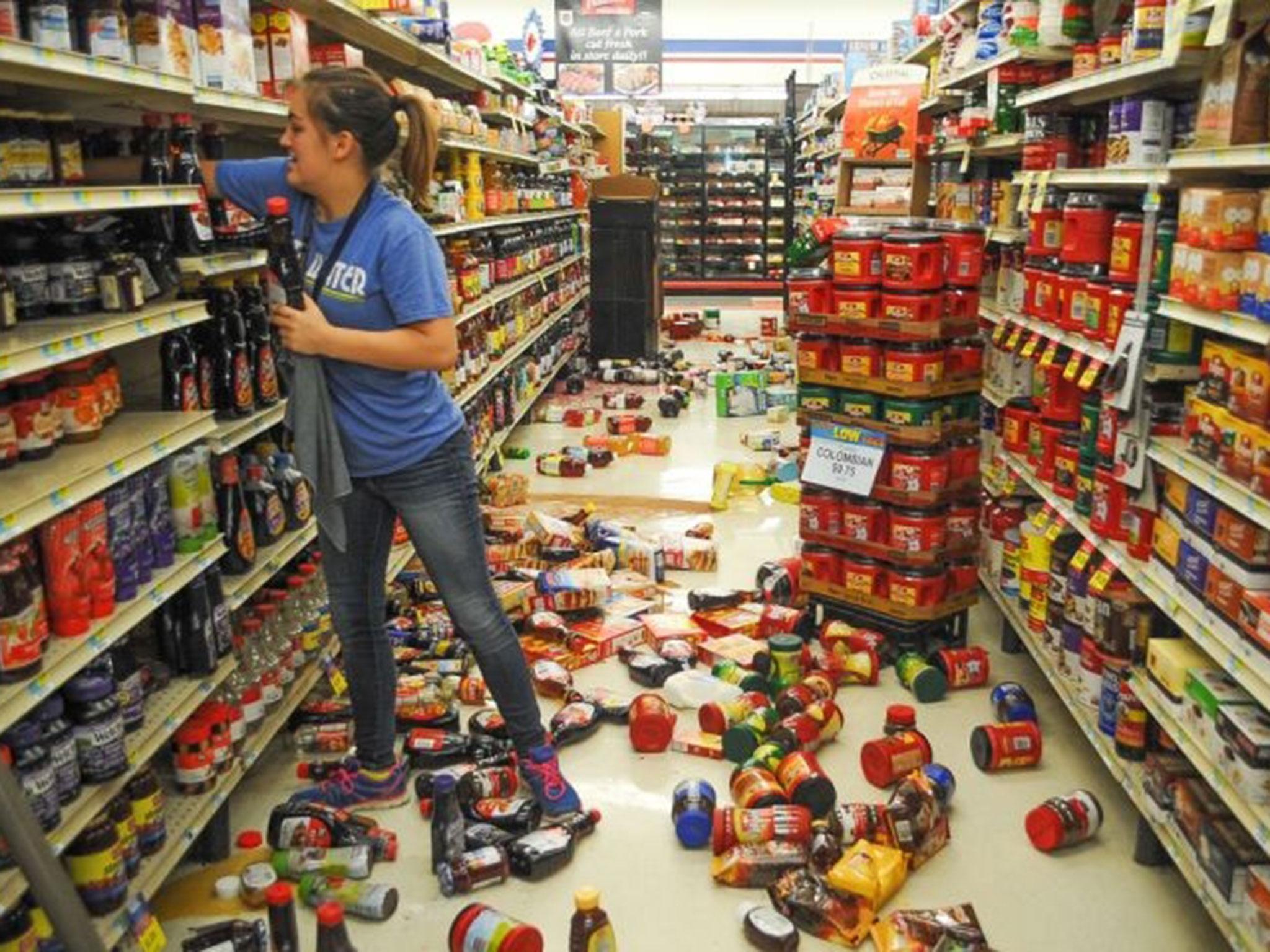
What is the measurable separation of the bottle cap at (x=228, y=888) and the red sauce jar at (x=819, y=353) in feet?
8.95

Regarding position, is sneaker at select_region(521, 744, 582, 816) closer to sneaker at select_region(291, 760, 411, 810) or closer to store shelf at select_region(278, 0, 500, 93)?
sneaker at select_region(291, 760, 411, 810)

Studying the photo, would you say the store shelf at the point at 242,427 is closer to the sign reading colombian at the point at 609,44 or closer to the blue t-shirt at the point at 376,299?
the blue t-shirt at the point at 376,299

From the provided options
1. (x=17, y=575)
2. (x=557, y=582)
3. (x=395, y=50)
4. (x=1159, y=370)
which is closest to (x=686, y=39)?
(x=395, y=50)

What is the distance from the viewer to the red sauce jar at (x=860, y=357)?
4.43 meters

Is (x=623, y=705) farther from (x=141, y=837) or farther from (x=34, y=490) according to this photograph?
(x=34, y=490)

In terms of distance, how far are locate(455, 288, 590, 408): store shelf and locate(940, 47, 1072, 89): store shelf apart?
114 inches

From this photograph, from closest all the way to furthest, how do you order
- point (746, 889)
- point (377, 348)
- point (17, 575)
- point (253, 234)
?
point (17, 575) → point (377, 348) → point (746, 889) → point (253, 234)

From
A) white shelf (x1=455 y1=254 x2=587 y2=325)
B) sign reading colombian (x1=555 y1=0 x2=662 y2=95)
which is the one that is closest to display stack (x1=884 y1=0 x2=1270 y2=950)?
white shelf (x1=455 y1=254 x2=587 y2=325)

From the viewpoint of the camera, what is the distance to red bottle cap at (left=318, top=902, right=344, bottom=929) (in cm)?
227

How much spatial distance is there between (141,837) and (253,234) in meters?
1.66

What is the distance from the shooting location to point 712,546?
5734mm

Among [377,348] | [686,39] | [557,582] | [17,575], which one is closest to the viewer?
[17,575]

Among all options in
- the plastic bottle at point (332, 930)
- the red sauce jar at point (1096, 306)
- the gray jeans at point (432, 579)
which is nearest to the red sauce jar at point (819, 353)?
the red sauce jar at point (1096, 306)

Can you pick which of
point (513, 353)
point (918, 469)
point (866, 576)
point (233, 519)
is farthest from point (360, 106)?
point (513, 353)
